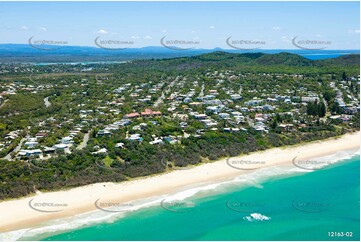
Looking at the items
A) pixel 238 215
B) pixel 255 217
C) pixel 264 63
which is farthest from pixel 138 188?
pixel 264 63

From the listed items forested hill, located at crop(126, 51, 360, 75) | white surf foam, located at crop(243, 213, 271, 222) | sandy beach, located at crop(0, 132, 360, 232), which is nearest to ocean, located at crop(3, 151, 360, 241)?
white surf foam, located at crop(243, 213, 271, 222)

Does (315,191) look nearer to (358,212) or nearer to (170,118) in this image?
(358,212)

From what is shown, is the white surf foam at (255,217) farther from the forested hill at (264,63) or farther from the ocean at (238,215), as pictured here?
the forested hill at (264,63)

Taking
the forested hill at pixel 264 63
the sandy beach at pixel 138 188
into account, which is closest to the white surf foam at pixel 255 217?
the sandy beach at pixel 138 188

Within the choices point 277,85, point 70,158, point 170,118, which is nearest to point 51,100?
point 170,118

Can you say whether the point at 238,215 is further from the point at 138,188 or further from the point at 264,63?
the point at 264,63

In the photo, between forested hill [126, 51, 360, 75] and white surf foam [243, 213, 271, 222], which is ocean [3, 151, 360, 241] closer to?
white surf foam [243, 213, 271, 222]
